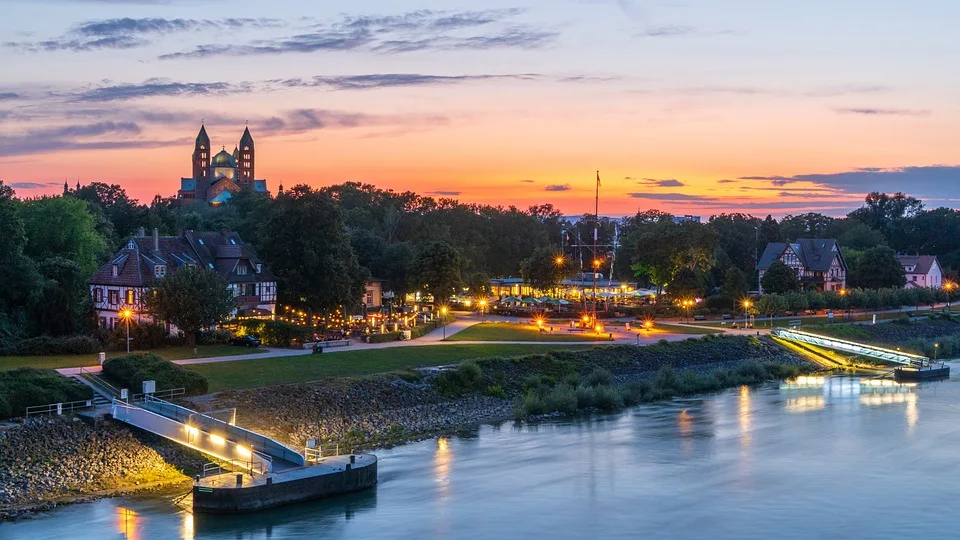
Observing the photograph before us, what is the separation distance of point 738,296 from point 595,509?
Result: 185ft

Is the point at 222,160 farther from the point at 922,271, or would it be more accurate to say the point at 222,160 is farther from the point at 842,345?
the point at 842,345

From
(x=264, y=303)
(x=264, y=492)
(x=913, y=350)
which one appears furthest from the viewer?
(x=913, y=350)

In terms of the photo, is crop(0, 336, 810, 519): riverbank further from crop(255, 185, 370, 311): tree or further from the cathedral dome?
the cathedral dome

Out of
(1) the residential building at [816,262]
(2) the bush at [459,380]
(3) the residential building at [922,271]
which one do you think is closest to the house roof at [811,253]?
(1) the residential building at [816,262]

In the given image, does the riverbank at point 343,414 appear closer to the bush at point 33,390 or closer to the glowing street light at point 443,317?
the bush at point 33,390

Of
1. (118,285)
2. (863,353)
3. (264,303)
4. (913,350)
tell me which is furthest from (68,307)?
(913,350)

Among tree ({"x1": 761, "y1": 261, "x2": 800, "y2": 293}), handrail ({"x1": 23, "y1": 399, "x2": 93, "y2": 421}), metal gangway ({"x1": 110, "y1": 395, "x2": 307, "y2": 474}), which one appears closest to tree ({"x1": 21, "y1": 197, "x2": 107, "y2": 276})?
handrail ({"x1": 23, "y1": 399, "x2": 93, "y2": 421})

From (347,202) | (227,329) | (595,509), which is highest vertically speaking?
(347,202)

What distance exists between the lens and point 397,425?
131 ft

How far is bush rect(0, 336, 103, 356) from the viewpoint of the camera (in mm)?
46562

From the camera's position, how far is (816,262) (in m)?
110

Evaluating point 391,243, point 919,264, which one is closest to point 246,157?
point 391,243

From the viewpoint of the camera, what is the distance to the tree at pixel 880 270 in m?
104

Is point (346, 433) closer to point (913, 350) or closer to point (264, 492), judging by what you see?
point (264, 492)
